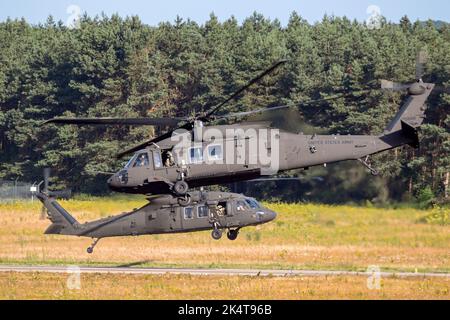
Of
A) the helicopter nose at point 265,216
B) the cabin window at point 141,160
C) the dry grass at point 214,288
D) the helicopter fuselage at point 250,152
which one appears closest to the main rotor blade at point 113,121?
the helicopter fuselage at point 250,152

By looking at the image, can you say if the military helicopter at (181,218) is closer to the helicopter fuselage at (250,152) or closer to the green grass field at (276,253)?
the green grass field at (276,253)

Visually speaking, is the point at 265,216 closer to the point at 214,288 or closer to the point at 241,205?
the point at 241,205

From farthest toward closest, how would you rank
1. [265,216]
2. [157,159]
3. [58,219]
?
[58,219]
[265,216]
[157,159]

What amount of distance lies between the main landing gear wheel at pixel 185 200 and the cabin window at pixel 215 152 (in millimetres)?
2544

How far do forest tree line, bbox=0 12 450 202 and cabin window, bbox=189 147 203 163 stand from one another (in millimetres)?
25901

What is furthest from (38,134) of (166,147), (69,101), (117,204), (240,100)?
(166,147)

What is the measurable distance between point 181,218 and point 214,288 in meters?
6.75

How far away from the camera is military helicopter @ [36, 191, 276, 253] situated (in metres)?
37.9

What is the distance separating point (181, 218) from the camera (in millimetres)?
37938

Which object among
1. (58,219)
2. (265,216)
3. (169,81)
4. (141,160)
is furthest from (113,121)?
(169,81)

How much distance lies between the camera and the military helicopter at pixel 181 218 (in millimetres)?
37938

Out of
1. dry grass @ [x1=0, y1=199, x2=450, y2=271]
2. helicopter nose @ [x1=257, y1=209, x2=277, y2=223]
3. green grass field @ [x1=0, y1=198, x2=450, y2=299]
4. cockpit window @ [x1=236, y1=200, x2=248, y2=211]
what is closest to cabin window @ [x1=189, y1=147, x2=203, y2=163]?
cockpit window @ [x1=236, y1=200, x2=248, y2=211]

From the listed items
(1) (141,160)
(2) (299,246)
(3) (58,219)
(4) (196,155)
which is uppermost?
(4) (196,155)
